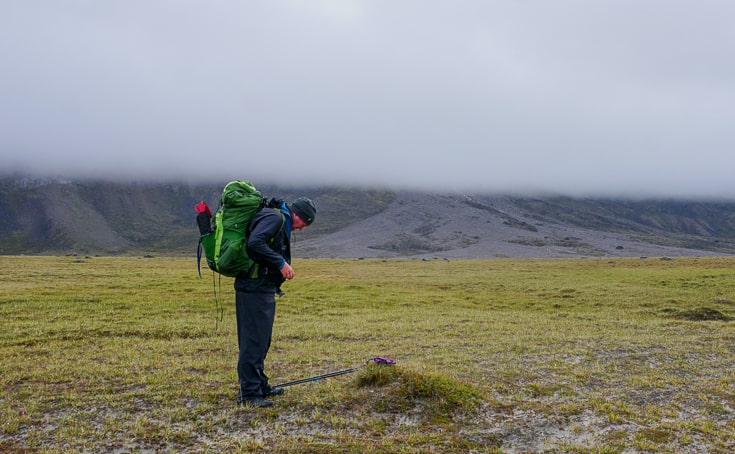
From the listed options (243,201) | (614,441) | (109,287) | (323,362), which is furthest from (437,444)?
(109,287)

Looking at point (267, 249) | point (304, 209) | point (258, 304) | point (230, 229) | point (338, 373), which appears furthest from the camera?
point (338, 373)

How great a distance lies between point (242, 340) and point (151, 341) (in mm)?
8816

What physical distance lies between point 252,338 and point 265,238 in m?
1.87

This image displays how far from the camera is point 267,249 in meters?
7.71

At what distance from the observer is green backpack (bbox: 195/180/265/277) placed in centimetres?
780

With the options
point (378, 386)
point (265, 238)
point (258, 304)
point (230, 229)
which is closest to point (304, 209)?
point (265, 238)

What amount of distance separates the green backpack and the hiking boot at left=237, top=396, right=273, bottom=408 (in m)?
2.19

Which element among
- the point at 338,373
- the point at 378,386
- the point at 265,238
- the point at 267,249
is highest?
the point at 265,238

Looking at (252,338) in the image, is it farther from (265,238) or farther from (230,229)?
(230,229)

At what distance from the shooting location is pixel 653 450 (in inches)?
256

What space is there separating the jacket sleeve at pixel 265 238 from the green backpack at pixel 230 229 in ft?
0.57

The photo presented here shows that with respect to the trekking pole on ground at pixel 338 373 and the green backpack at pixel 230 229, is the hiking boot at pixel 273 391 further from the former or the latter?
the green backpack at pixel 230 229

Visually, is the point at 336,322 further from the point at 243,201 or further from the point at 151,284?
the point at 151,284

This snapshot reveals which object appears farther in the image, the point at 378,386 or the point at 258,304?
the point at 378,386
